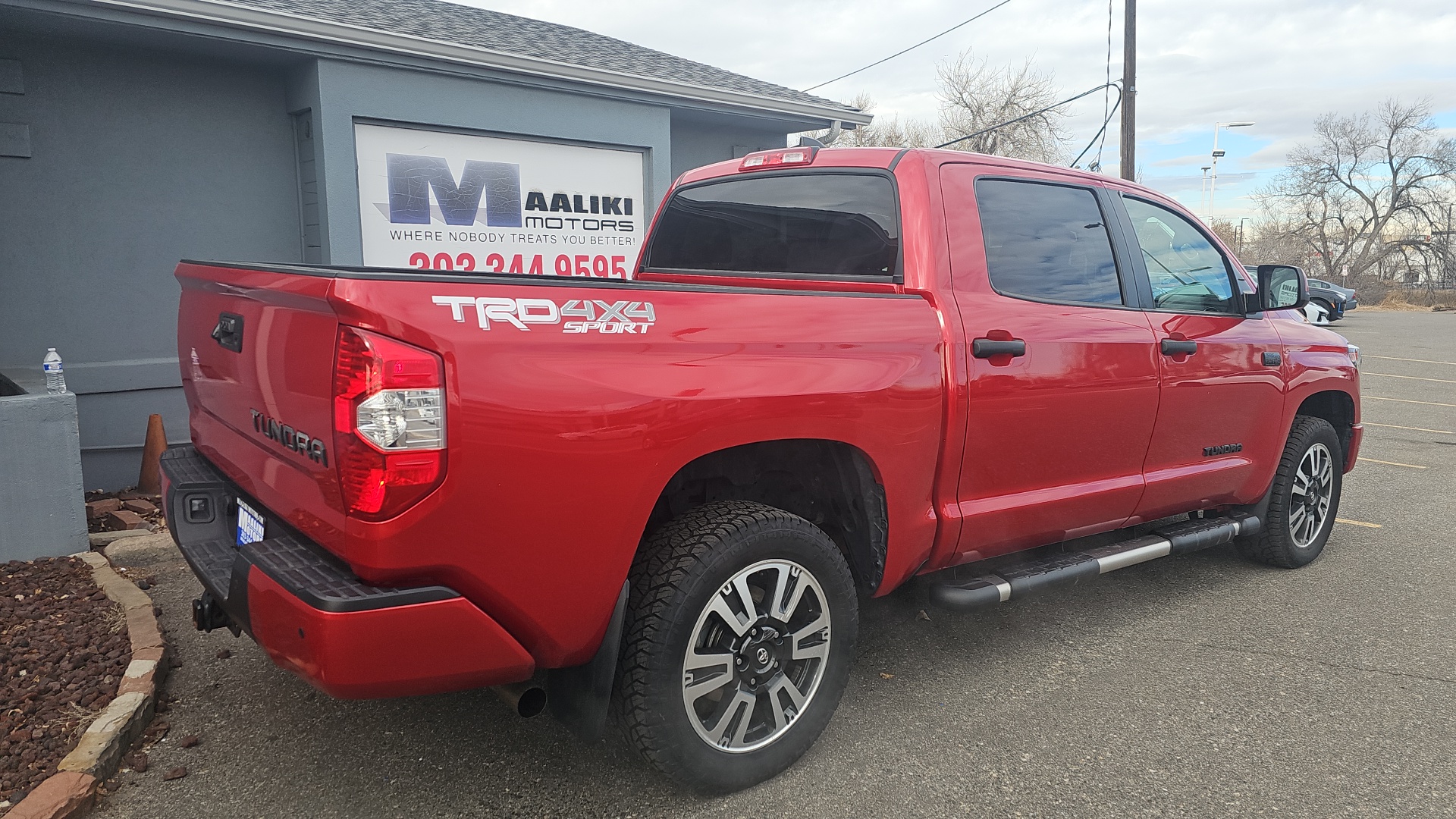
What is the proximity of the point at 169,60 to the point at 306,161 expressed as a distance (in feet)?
3.68

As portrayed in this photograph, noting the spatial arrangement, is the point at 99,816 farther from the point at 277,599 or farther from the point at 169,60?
the point at 169,60

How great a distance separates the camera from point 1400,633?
13.3 ft

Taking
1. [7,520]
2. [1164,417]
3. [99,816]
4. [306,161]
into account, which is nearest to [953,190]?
[1164,417]

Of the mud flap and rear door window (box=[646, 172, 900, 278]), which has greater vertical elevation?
rear door window (box=[646, 172, 900, 278])

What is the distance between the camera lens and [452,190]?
26.7ft

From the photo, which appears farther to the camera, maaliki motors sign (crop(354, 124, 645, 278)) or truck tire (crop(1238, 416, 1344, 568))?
maaliki motors sign (crop(354, 124, 645, 278))

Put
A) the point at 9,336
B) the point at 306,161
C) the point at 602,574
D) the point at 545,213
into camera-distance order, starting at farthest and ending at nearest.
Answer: the point at 545,213, the point at 306,161, the point at 9,336, the point at 602,574

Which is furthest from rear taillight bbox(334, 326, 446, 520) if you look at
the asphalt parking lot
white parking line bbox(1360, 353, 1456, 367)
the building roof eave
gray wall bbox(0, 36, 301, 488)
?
white parking line bbox(1360, 353, 1456, 367)

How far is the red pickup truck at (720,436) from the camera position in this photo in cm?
211

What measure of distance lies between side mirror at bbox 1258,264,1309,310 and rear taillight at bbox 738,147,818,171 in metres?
2.29

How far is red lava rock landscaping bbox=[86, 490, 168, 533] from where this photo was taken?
5457 mm

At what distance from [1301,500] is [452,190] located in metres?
6.73

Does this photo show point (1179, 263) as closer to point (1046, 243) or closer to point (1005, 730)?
point (1046, 243)

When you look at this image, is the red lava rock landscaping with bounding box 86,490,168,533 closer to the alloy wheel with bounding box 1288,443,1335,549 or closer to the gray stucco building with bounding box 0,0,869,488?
the gray stucco building with bounding box 0,0,869,488
